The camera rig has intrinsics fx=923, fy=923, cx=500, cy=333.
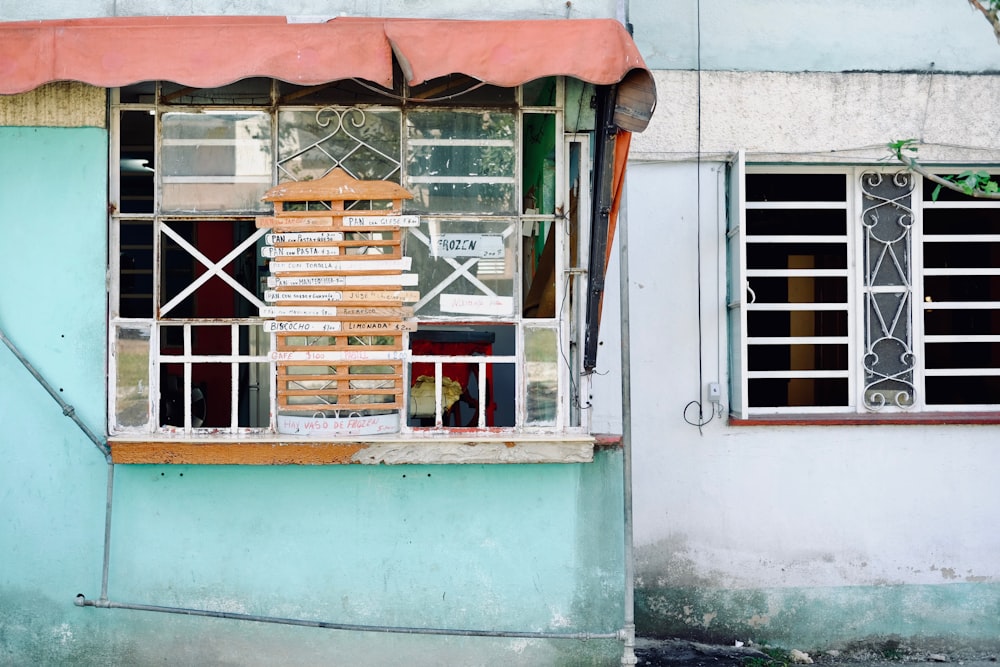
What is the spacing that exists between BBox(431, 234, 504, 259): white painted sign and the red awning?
89 cm

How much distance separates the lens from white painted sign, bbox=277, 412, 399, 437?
4680 millimetres

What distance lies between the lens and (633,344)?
5727mm

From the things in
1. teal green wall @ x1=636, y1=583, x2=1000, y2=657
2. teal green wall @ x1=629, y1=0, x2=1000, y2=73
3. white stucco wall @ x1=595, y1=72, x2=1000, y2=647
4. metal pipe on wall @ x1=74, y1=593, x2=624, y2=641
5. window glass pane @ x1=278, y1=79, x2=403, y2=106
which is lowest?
teal green wall @ x1=636, y1=583, x2=1000, y2=657

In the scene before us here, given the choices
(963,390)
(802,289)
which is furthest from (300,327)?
(963,390)

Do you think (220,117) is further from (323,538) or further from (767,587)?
(767,587)

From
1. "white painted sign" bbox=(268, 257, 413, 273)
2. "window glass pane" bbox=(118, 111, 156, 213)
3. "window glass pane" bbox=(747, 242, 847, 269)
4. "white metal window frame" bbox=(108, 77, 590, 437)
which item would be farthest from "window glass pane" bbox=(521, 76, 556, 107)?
"window glass pane" bbox=(118, 111, 156, 213)

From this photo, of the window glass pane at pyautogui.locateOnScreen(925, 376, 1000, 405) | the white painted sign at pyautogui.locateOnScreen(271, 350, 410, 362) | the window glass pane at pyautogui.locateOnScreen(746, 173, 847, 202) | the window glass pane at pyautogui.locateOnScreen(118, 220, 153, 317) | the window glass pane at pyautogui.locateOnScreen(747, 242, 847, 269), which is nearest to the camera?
the white painted sign at pyautogui.locateOnScreen(271, 350, 410, 362)

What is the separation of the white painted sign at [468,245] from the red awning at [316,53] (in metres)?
0.89

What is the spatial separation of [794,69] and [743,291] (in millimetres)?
1447

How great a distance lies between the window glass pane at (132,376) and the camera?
15.5 feet

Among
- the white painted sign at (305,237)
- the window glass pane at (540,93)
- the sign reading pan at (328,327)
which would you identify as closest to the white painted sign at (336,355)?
the sign reading pan at (328,327)

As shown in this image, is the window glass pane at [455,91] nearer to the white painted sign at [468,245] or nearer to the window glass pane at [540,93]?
the window glass pane at [540,93]

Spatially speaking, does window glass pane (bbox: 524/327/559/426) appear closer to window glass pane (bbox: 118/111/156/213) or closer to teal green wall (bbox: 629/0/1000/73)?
teal green wall (bbox: 629/0/1000/73)

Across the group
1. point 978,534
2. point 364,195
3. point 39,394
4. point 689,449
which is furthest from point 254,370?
A: point 978,534
